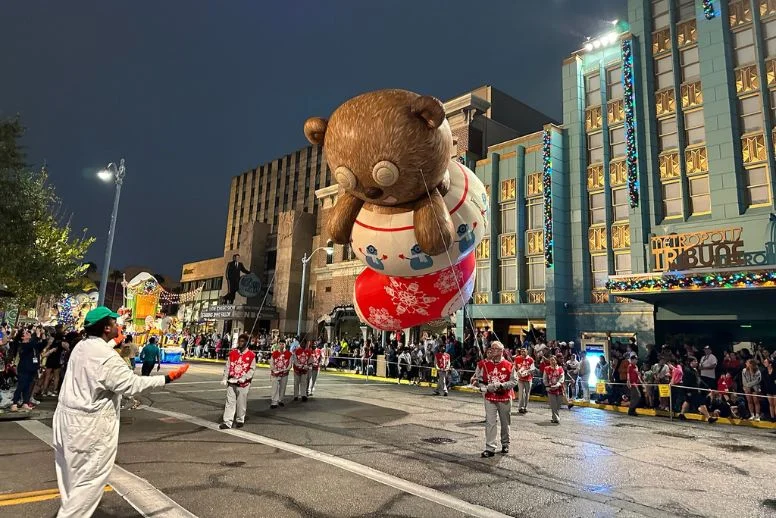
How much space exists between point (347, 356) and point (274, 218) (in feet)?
123

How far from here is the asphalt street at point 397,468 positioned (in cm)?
519

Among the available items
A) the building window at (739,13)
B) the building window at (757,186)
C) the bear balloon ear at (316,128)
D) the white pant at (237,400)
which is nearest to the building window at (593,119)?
the building window at (739,13)

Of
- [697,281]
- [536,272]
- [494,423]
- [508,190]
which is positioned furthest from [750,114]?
[494,423]

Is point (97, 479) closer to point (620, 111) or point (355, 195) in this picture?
point (355, 195)

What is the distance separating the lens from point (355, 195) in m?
6.36

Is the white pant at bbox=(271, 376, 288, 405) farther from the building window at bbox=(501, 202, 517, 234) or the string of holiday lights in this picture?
the building window at bbox=(501, 202, 517, 234)

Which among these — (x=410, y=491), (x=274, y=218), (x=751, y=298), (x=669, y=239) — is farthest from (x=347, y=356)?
(x=274, y=218)

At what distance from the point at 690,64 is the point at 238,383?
25464 millimetres

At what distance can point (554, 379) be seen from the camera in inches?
485

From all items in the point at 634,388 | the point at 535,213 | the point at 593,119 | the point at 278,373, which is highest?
the point at 593,119

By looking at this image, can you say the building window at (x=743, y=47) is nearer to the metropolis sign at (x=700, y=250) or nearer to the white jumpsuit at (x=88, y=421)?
the metropolis sign at (x=700, y=250)

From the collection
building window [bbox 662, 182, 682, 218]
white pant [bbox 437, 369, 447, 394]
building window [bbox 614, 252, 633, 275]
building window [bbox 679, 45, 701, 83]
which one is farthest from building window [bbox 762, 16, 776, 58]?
white pant [bbox 437, 369, 447, 394]

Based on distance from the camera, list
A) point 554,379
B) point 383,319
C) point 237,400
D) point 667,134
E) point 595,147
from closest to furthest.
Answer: point 383,319 < point 237,400 < point 554,379 < point 667,134 < point 595,147

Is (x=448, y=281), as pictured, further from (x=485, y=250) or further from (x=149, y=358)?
(x=485, y=250)
